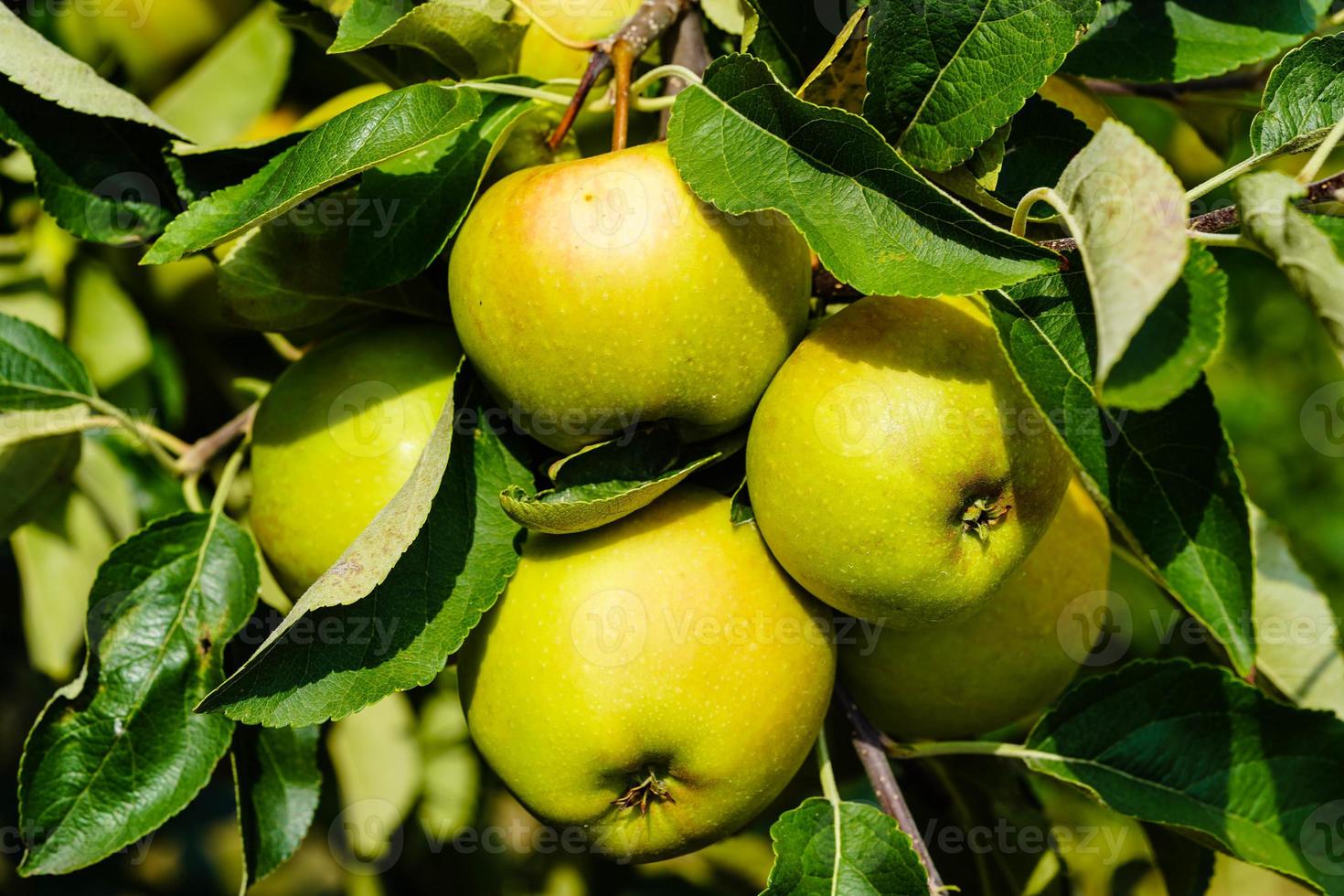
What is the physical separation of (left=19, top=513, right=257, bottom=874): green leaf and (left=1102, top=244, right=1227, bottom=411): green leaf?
2.82ft

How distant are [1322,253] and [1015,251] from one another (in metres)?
0.19

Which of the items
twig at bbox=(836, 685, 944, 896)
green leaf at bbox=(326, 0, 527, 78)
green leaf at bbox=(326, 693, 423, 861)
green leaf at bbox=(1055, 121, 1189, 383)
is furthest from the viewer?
green leaf at bbox=(326, 693, 423, 861)

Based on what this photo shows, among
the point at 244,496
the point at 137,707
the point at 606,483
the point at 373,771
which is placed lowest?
the point at 373,771

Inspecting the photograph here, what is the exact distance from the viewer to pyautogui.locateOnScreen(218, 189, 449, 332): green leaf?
1.03 metres

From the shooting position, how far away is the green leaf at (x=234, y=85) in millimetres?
1468

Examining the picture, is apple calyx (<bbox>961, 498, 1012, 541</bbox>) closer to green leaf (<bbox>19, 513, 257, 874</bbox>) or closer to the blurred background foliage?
the blurred background foliage

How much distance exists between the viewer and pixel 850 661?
3.62ft

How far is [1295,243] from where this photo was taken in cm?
66

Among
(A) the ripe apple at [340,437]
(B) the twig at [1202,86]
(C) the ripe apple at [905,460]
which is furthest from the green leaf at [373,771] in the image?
(B) the twig at [1202,86]

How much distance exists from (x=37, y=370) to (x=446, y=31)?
641mm

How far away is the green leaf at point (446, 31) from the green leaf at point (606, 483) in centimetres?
37

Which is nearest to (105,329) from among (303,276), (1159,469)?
(303,276)

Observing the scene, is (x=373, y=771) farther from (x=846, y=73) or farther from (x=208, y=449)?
(x=846, y=73)

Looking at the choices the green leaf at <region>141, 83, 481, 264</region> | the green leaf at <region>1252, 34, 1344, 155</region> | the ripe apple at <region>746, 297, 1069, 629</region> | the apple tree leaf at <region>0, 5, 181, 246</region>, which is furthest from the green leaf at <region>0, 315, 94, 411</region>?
the green leaf at <region>1252, 34, 1344, 155</region>
